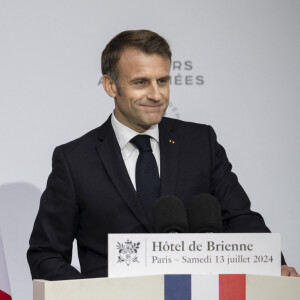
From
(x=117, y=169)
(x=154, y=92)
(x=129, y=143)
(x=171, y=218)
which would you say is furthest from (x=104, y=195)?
(x=171, y=218)

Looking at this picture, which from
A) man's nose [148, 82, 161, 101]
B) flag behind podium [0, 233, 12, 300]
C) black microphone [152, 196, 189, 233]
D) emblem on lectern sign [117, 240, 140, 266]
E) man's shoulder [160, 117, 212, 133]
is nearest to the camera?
emblem on lectern sign [117, 240, 140, 266]

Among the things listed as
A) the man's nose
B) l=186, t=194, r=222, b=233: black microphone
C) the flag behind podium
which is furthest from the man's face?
the flag behind podium

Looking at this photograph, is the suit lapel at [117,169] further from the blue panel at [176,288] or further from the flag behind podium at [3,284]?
the blue panel at [176,288]

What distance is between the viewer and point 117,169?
265cm

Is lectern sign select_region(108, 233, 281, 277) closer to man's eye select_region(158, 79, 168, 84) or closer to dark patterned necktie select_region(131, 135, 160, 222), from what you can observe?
dark patterned necktie select_region(131, 135, 160, 222)

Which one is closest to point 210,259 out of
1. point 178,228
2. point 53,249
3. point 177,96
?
point 178,228

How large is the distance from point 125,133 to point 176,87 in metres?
0.80

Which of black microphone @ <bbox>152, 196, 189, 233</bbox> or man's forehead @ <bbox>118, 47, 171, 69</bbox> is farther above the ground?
man's forehead @ <bbox>118, 47, 171, 69</bbox>

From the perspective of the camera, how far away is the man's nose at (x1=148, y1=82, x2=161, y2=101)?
101 inches

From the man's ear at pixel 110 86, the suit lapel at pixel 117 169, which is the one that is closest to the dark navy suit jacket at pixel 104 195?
the suit lapel at pixel 117 169

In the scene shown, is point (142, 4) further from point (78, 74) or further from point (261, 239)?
point (261, 239)

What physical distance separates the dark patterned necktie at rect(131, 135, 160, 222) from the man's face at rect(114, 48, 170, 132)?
0.28 feet

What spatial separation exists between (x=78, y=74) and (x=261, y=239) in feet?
5.53

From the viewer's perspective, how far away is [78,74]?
3.40m
